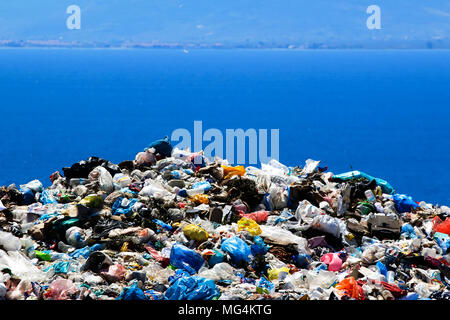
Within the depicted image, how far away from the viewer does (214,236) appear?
27.1ft

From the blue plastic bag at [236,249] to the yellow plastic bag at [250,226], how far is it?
19.7 inches

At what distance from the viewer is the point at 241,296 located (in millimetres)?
6762

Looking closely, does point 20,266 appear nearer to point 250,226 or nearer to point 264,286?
point 264,286

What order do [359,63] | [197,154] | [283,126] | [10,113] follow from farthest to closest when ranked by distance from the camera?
[359,63]
[10,113]
[283,126]
[197,154]

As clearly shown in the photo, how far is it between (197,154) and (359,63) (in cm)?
13779

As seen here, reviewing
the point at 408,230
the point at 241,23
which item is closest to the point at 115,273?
the point at 408,230

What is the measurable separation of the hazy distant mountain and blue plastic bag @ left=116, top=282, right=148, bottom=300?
177 metres

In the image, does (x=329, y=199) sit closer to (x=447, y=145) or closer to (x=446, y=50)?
(x=447, y=145)

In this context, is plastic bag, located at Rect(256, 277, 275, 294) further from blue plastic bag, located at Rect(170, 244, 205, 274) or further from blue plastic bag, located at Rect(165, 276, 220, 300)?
blue plastic bag, located at Rect(170, 244, 205, 274)

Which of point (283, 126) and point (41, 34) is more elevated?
point (41, 34)

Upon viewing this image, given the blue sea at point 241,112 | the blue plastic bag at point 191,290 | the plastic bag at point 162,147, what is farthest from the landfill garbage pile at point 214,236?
the blue sea at point 241,112

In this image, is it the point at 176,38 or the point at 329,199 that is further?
the point at 176,38

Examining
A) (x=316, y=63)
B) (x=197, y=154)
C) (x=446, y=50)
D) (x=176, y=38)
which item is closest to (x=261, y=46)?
(x=176, y=38)

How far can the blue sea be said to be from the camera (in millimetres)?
50188
